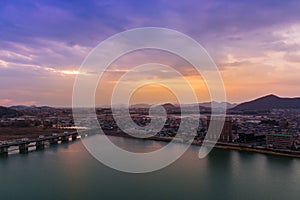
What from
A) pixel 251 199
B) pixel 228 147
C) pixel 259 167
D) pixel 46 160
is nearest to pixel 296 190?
pixel 251 199

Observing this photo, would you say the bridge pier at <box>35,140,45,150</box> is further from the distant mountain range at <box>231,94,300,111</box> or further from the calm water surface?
the distant mountain range at <box>231,94,300,111</box>

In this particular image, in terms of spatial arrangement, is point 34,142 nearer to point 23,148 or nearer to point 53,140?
point 53,140

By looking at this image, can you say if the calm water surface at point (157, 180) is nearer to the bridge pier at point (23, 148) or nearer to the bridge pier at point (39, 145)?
the bridge pier at point (23, 148)

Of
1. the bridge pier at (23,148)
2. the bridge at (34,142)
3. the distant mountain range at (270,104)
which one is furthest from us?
the distant mountain range at (270,104)

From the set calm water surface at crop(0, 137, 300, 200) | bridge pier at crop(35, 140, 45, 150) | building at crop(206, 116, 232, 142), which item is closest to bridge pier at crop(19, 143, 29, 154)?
bridge pier at crop(35, 140, 45, 150)

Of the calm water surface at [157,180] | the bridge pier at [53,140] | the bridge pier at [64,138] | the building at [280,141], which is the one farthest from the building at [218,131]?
the bridge pier at [53,140]

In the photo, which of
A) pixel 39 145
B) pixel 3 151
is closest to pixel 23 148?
pixel 3 151

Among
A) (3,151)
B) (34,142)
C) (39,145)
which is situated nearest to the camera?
(3,151)
